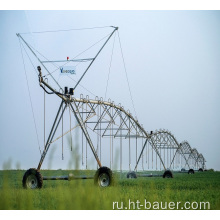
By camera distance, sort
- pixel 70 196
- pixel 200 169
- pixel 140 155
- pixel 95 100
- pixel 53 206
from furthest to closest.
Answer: pixel 200 169, pixel 140 155, pixel 95 100, pixel 53 206, pixel 70 196

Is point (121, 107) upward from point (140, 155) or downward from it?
upward

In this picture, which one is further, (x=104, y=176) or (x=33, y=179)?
(x=33, y=179)

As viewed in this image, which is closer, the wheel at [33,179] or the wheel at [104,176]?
the wheel at [104,176]

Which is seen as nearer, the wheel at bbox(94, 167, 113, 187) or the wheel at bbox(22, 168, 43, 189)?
the wheel at bbox(94, 167, 113, 187)

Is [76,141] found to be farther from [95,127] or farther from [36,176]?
[95,127]

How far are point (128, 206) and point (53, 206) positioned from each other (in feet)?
5.39

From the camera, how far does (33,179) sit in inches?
745

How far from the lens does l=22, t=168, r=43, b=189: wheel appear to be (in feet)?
61.2

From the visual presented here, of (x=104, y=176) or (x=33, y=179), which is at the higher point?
(x=104, y=176)

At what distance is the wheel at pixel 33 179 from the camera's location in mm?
18641

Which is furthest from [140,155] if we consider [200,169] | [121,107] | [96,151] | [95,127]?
[200,169]

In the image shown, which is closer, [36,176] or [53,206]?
[53,206]

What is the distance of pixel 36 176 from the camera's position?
18719mm

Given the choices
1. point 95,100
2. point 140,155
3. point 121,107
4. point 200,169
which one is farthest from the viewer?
point 200,169
